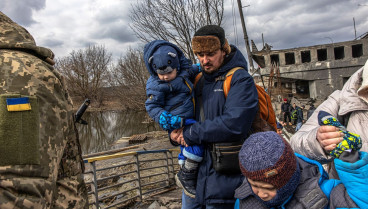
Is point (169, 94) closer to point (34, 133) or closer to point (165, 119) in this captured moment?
point (165, 119)

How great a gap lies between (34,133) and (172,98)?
1137 millimetres

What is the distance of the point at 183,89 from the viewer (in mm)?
2057

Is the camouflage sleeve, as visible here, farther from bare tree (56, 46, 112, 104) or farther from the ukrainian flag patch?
bare tree (56, 46, 112, 104)

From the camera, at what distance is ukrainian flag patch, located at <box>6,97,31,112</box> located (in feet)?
3.64

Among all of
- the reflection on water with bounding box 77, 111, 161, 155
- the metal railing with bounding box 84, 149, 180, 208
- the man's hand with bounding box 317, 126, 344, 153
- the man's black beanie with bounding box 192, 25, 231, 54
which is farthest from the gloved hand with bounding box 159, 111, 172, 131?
the reflection on water with bounding box 77, 111, 161, 155

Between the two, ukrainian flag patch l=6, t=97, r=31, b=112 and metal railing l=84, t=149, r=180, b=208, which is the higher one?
ukrainian flag patch l=6, t=97, r=31, b=112

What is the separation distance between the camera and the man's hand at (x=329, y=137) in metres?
1.25

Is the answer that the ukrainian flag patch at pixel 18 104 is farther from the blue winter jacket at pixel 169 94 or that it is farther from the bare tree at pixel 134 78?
the bare tree at pixel 134 78

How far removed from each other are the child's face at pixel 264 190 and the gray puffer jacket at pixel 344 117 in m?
0.37

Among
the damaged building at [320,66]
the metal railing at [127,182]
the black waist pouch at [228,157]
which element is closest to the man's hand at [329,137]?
the black waist pouch at [228,157]

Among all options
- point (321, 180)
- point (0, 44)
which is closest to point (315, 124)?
point (321, 180)

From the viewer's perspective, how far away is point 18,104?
3.69 feet

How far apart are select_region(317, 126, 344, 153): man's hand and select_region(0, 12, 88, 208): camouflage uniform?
1.45 metres

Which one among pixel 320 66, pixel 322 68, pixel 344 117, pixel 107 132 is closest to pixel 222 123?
pixel 344 117
